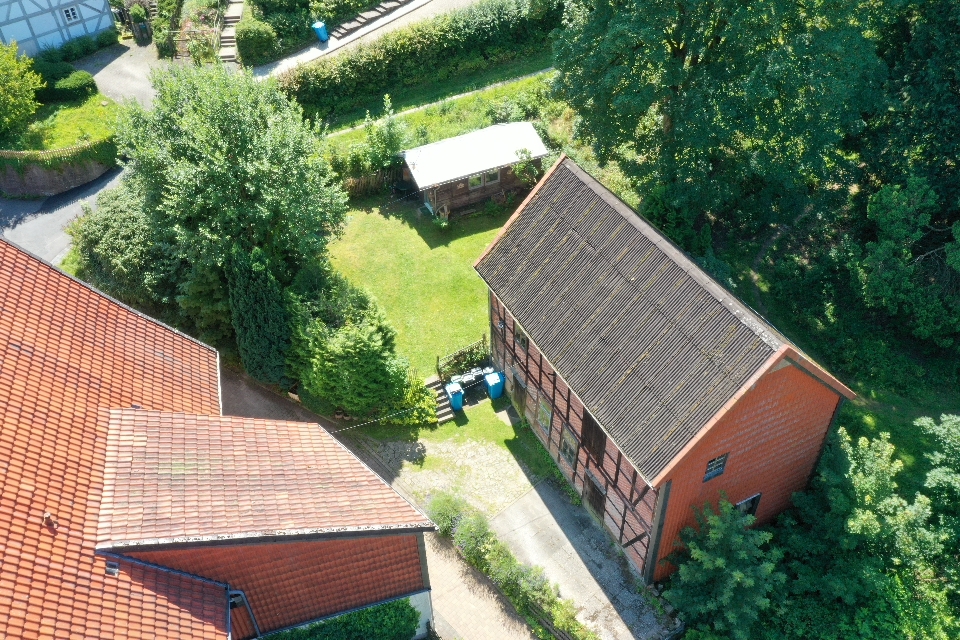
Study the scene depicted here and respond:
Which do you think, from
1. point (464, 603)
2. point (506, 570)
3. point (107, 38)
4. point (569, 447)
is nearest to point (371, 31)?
point (107, 38)

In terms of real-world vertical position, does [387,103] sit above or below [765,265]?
above

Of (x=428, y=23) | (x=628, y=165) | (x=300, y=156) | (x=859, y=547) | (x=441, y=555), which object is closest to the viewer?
(x=859, y=547)

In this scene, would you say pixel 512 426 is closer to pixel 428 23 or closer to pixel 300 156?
pixel 300 156

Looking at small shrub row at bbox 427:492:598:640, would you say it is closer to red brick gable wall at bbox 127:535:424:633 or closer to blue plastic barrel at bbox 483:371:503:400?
red brick gable wall at bbox 127:535:424:633

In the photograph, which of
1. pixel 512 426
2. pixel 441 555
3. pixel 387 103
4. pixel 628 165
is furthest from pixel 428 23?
pixel 441 555

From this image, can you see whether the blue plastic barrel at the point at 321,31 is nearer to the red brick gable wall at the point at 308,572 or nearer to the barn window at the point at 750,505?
the red brick gable wall at the point at 308,572

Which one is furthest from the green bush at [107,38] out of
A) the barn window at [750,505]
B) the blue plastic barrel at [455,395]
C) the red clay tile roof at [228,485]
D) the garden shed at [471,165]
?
the barn window at [750,505]

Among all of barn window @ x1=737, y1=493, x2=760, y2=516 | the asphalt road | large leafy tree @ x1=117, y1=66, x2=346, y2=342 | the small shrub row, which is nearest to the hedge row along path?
the asphalt road

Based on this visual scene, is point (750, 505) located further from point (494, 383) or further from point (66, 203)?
point (66, 203)
